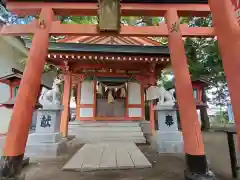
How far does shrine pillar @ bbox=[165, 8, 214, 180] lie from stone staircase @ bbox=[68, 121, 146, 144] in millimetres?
4789

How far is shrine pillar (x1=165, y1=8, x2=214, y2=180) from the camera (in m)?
2.65

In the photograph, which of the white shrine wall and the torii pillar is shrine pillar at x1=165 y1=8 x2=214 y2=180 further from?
the white shrine wall

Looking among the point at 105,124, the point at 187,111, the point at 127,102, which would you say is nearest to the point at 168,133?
the point at 187,111

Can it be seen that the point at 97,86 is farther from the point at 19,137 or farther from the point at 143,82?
the point at 19,137

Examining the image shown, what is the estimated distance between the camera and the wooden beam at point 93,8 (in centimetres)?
343

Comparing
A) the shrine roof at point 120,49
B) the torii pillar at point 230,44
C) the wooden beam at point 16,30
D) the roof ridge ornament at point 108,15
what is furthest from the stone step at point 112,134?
the torii pillar at point 230,44

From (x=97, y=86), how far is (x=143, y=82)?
243 centimetres

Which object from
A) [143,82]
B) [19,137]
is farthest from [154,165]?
[143,82]

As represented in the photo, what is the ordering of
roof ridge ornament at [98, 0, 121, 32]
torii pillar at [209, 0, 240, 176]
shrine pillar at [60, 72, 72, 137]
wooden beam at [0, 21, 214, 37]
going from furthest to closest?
1. shrine pillar at [60, 72, 72, 137]
2. wooden beam at [0, 21, 214, 37]
3. roof ridge ornament at [98, 0, 121, 32]
4. torii pillar at [209, 0, 240, 176]

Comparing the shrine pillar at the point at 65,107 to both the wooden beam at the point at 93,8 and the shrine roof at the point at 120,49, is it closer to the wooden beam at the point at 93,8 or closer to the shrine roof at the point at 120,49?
the shrine roof at the point at 120,49

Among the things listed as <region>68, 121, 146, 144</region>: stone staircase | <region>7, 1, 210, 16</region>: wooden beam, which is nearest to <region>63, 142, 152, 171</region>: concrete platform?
<region>68, 121, 146, 144</region>: stone staircase

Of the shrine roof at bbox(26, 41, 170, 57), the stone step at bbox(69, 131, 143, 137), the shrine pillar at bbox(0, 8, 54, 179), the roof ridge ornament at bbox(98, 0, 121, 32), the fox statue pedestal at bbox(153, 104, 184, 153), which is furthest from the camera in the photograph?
the stone step at bbox(69, 131, 143, 137)

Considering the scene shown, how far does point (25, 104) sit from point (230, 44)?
3.02 m

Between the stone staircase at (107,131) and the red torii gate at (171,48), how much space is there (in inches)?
191
